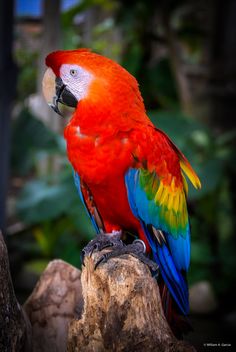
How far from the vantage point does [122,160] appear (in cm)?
136

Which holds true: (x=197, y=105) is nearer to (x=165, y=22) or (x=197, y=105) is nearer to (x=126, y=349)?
(x=165, y=22)

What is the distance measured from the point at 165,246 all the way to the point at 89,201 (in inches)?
9.4

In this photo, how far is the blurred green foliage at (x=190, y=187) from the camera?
3117 mm

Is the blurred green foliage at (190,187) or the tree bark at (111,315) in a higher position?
the tree bark at (111,315)

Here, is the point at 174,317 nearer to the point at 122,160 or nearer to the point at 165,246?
the point at 165,246

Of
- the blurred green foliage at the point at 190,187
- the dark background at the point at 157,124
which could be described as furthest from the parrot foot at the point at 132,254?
the blurred green foliage at the point at 190,187

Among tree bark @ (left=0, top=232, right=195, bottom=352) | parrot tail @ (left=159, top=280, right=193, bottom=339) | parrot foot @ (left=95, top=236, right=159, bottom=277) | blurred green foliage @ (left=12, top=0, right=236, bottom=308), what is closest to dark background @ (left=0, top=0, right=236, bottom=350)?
blurred green foliage @ (left=12, top=0, right=236, bottom=308)

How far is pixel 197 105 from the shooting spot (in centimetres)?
367

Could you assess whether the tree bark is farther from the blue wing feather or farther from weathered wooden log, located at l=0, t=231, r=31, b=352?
the blue wing feather

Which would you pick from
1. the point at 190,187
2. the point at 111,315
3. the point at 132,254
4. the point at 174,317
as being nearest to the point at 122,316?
the point at 111,315

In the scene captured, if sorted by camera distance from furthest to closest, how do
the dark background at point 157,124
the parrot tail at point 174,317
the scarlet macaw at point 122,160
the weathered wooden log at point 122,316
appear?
the dark background at point 157,124, the parrot tail at point 174,317, the scarlet macaw at point 122,160, the weathered wooden log at point 122,316

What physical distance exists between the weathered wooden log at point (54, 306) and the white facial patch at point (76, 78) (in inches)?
18.8

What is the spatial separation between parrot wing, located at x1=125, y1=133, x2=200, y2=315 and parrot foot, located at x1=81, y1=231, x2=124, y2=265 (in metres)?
0.08

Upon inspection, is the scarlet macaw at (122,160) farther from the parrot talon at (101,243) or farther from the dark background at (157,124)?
the dark background at (157,124)
